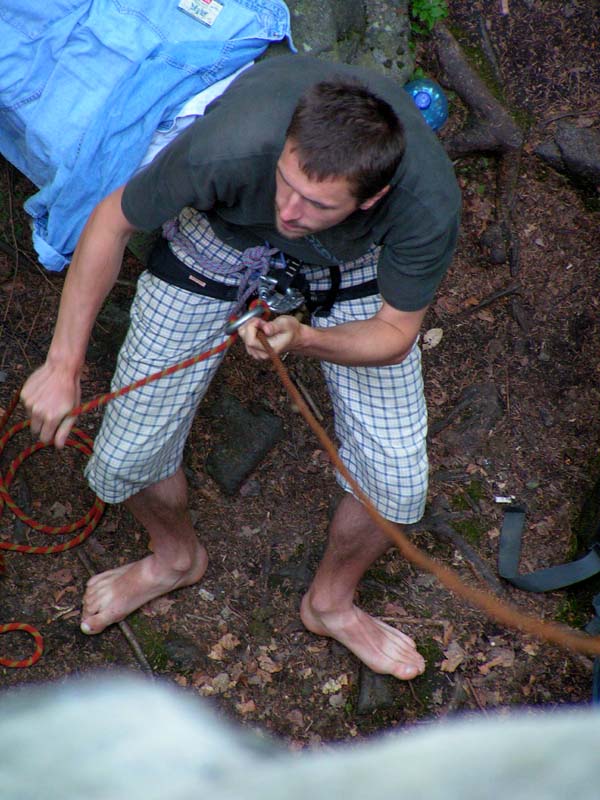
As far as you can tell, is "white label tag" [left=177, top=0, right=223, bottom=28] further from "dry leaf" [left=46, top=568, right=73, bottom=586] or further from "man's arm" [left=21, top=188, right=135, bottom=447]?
"dry leaf" [left=46, top=568, right=73, bottom=586]

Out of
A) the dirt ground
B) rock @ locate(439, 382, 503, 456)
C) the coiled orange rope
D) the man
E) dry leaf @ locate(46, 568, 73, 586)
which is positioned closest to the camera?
the coiled orange rope

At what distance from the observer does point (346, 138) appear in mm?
2211

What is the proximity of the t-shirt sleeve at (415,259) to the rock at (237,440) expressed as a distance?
4.74ft

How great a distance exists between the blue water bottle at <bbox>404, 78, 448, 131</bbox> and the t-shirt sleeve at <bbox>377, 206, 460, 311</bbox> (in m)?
1.87

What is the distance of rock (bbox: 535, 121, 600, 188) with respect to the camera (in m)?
4.32

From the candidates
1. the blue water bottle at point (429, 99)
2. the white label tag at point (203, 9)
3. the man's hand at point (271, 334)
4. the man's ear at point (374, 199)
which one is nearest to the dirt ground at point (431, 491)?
the blue water bottle at point (429, 99)

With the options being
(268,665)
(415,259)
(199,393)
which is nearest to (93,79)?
(199,393)

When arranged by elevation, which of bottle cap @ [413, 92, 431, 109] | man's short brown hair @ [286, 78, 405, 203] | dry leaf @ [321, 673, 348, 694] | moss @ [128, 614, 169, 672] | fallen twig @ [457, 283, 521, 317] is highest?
man's short brown hair @ [286, 78, 405, 203]

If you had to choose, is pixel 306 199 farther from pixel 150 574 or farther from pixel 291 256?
pixel 150 574

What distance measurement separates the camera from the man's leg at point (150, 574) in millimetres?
3246

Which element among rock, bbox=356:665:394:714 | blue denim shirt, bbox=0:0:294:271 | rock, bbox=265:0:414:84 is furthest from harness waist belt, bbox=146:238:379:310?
rock, bbox=356:665:394:714

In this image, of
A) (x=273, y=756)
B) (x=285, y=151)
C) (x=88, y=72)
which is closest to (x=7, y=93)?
(x=88, y=72)

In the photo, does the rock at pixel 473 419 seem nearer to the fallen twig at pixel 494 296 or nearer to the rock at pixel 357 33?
the fallen twig at pixel 494 296

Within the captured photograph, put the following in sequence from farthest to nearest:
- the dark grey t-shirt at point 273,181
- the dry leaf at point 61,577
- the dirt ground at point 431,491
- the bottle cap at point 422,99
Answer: the bottle cap at point 422,99, the dry leaf at point 61,577, the dirt ground at point 431,491, the dark grey t-shirt at point 273,181
